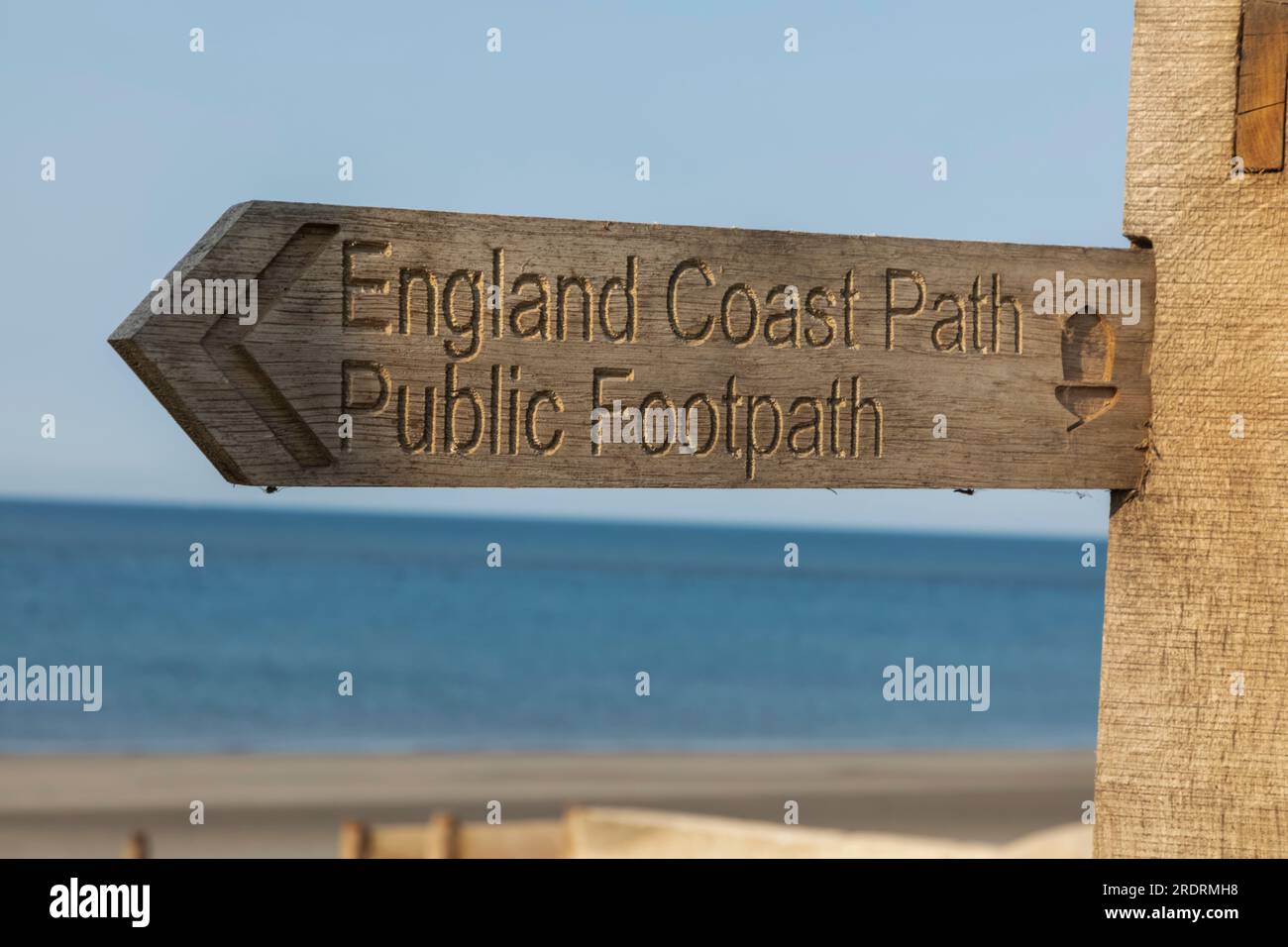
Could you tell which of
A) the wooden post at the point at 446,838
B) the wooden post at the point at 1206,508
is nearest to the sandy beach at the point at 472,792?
the wooden post at the point at 446,838

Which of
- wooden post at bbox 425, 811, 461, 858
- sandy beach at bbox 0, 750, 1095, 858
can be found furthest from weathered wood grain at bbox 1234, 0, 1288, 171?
sandy beach at bbox 0, 750, 1095, 858

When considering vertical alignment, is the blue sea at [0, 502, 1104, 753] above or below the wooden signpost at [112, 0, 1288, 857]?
below

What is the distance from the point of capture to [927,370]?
6.33 feet

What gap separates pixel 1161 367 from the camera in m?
2.00

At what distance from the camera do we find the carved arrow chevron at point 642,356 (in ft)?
5.47

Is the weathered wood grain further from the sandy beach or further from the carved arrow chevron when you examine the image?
the sandy beach

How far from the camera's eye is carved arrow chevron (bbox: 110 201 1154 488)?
1.67 m

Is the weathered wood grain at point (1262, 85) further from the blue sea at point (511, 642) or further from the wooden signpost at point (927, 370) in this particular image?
the blue sea at point (511, 642)

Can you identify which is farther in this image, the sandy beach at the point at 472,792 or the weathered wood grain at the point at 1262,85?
the sandy beach at the point at 472,792

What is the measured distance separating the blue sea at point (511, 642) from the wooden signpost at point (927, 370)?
20765mm

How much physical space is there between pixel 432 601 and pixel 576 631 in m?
5.85

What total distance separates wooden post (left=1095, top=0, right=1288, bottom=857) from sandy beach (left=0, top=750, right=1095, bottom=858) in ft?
33.1

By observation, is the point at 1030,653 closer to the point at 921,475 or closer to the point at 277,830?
the point at 277,830
